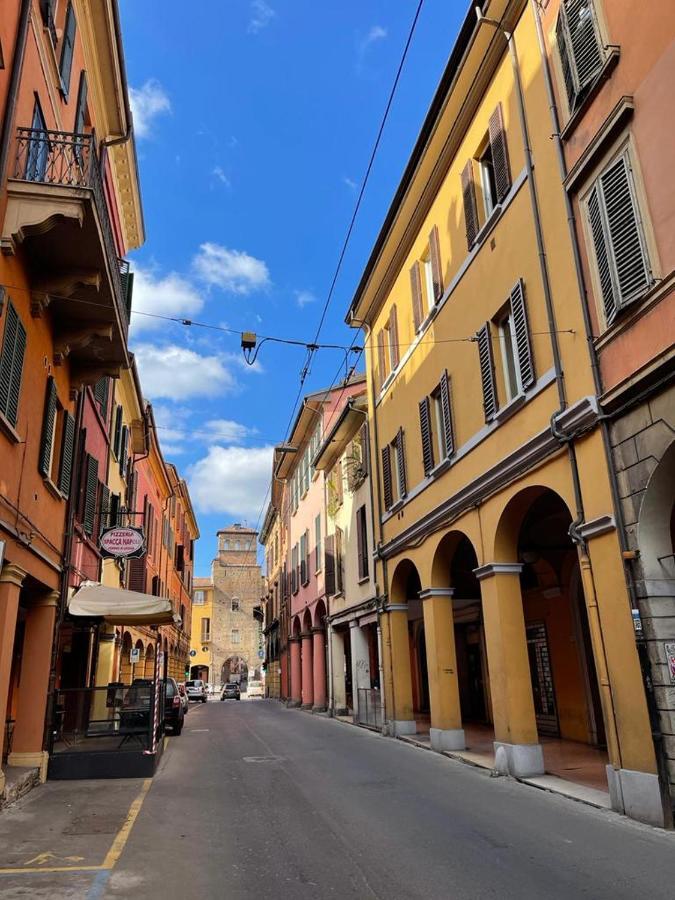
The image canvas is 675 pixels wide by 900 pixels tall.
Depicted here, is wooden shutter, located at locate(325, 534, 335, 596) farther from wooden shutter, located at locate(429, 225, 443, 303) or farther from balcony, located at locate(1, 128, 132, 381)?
balcony, located at locate(1, 128, 132, 381)

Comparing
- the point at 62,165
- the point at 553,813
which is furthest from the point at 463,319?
the point at 553,813

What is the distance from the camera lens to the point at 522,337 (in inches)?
432

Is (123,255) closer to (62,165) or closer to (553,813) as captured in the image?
(62,165)

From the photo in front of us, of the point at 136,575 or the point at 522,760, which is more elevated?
the point at 136,575

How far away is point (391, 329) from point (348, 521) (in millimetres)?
7755

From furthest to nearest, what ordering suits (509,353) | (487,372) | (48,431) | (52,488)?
(487,372) → (509,353) → (52,488) → (48,431)

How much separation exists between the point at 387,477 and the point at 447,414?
5.09 meters

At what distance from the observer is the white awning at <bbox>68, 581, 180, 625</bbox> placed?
12.2 m

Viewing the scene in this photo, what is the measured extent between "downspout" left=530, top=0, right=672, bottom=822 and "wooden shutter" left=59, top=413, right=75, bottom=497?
340 inches

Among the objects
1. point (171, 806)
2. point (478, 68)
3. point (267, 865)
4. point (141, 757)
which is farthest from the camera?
point (478, 68)

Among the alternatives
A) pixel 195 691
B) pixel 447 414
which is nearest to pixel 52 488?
pixel 447 414

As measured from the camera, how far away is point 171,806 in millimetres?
9125

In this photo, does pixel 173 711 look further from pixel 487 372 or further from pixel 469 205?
pixel 469 205

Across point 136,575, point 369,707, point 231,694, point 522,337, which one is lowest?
point 369,707
